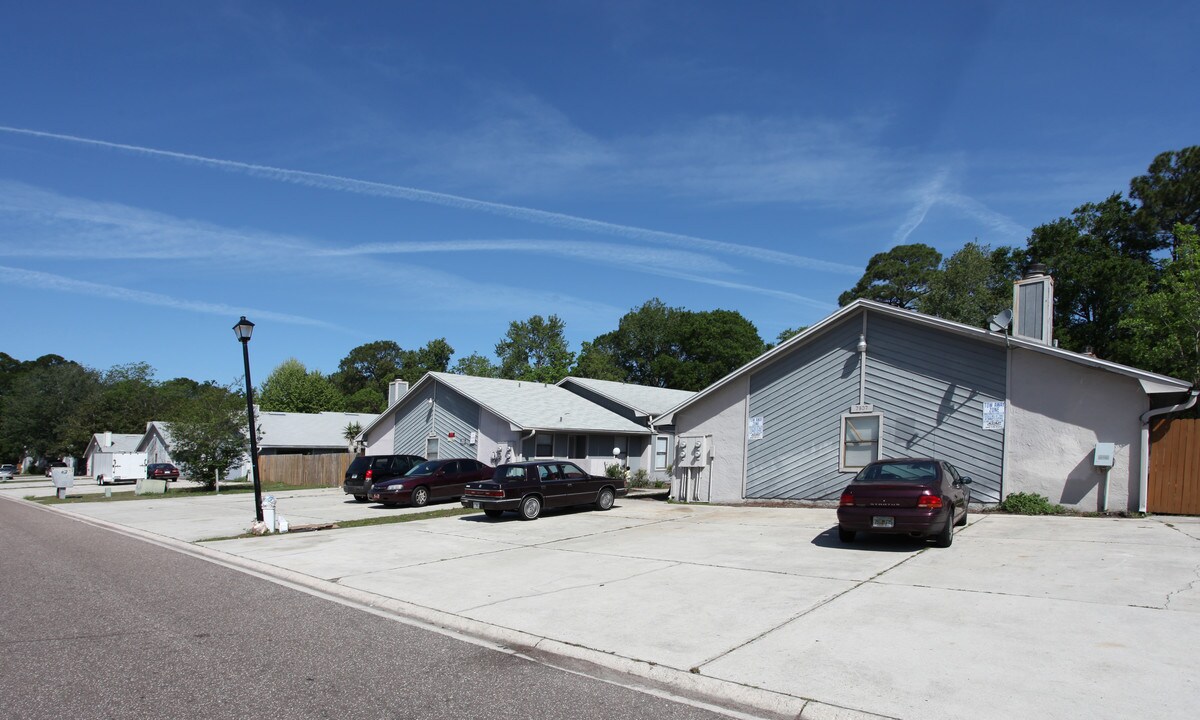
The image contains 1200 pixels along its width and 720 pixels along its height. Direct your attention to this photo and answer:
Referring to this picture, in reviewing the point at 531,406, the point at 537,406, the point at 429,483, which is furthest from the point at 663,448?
the point at 537,406

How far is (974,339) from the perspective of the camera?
16.8 m

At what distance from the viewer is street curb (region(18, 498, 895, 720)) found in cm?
531

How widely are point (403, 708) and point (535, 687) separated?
108cm

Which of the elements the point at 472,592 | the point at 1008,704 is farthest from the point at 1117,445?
the point at 472,592

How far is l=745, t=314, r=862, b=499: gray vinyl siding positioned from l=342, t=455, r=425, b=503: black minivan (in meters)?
12.4

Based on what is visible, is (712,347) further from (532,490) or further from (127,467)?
(532,490)

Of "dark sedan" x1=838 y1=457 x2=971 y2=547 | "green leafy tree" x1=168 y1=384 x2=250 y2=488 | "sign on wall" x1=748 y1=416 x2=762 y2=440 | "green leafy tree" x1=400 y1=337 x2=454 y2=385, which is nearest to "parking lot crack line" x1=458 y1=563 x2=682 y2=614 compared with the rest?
"dark sedan" x1=838 y1=457 x2=971 y2=547

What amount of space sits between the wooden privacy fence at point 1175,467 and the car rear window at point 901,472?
6.44m

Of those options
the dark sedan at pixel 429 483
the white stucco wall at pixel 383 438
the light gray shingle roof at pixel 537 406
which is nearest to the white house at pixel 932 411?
the dark sedan at pixel 429 483

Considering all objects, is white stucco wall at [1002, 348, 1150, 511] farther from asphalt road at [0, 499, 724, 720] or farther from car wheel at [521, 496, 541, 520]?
asphalt road at [0, 499, 724, 720]

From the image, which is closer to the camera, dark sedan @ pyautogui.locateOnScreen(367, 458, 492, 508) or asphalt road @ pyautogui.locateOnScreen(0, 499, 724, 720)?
asphalt road @ pyautogui.locateOnScreen(0, 499, 724, 720)

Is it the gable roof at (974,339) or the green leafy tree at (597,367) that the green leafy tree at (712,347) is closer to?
the green leafy tree at (597,367)

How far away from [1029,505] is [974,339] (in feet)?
12.8

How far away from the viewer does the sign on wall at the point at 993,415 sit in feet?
53.6
